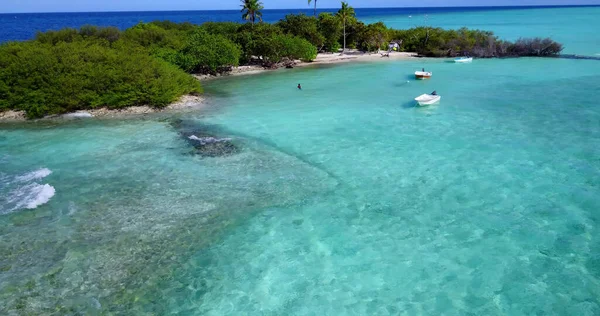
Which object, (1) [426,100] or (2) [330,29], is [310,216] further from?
(2) [330,29]

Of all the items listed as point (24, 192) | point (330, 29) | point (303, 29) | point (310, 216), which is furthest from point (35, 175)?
point (330, 29)

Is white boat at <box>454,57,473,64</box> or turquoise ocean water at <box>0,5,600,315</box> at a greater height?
white boat at <box>454,57,473,64</box>

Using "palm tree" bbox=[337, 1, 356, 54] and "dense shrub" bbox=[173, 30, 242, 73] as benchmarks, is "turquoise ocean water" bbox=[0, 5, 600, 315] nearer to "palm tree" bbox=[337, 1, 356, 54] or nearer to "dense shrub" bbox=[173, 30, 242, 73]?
"dense shrub" bbox=[173, 30, 242, 73]

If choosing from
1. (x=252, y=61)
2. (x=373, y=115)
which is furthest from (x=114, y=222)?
(x=252, y=61)

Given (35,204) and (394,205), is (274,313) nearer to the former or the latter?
(394,205)

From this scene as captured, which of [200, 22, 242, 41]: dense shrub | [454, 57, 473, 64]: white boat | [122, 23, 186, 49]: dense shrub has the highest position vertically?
[200, 22, 242, 41]: dense shrub

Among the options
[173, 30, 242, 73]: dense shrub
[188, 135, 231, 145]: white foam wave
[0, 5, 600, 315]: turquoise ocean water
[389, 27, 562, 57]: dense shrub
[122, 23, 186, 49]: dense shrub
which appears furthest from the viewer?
[389, 27, 562, 57]: dense shrub

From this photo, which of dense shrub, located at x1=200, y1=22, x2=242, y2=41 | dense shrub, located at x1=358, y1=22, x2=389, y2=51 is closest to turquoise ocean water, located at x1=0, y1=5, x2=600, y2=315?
dense shrub, located at x1=200, y1=22, x2=242, y2=41

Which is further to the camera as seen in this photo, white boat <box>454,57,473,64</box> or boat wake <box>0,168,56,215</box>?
white boat <box>454,57,473,64</box>
